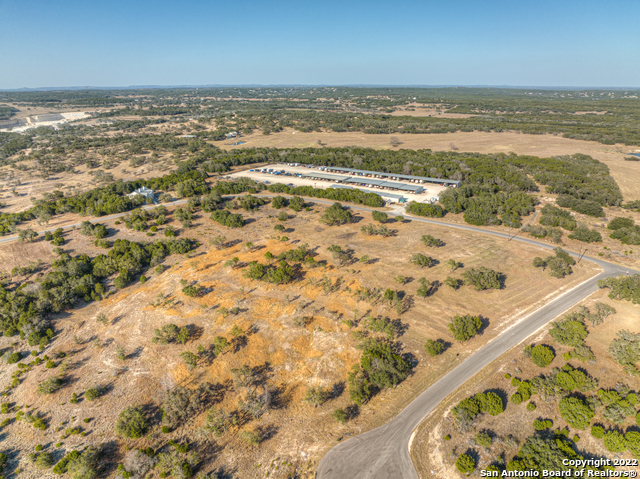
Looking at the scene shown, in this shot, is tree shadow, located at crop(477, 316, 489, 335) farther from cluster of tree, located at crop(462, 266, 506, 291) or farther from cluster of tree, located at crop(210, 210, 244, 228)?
cluster of tree, located at crop(210, 210, 244, 228)

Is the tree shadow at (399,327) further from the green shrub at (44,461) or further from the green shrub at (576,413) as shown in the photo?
the green shrub at (44,461)

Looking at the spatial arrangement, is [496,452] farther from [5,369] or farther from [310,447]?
[5,369]

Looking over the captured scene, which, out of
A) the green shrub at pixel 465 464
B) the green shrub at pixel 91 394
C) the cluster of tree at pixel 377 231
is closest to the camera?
the green shrub at pixel 465 464

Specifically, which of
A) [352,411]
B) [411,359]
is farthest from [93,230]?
[411,359]

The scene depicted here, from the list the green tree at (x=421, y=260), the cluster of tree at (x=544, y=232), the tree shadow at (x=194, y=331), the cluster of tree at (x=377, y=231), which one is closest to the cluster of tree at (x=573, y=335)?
the green tree at (x=421, y=260)

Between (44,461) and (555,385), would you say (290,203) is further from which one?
(555,385)

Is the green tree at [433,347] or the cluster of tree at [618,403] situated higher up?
the green tree at [433,347]
